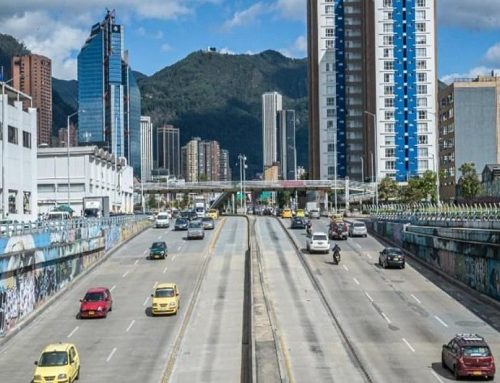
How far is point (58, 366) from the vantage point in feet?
97.8

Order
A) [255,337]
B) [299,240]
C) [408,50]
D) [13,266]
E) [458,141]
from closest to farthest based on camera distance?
[255,337] → [13,266] → [299,240] → [458,141] → [408,50]

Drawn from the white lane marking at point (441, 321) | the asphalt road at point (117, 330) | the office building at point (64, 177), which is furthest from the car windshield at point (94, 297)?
the office building at point (64, 177)

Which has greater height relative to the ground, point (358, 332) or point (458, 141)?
point (458, 141)

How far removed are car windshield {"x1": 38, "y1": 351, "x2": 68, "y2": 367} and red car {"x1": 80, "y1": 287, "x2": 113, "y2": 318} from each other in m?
13.4

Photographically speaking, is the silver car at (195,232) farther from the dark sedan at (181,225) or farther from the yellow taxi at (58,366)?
the yellow taxi at (58,366)

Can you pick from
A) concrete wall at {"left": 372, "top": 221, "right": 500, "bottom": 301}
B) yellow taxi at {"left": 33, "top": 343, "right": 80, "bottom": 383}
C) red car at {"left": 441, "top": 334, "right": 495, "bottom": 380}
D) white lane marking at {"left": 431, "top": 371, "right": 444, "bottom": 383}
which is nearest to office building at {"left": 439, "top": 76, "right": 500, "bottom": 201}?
concrete wall at {"left": 372, "top": 221, "right": 500, "bottom": 301}

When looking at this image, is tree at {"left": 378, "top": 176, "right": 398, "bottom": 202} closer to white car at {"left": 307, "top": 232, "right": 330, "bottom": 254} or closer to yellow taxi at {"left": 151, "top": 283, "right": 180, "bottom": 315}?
white car at {"left": 307, "top": 232, "right": 330, "bottom": 254}

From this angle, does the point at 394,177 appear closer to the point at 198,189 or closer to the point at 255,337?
the point at 198,189

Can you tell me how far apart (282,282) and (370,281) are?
19.8ft

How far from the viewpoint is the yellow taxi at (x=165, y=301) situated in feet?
144

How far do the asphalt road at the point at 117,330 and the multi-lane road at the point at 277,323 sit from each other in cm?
6

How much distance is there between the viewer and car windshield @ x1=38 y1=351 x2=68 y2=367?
2995 centimetres

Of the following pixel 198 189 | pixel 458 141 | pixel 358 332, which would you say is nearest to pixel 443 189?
pixel 458 141

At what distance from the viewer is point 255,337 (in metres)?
34.5
